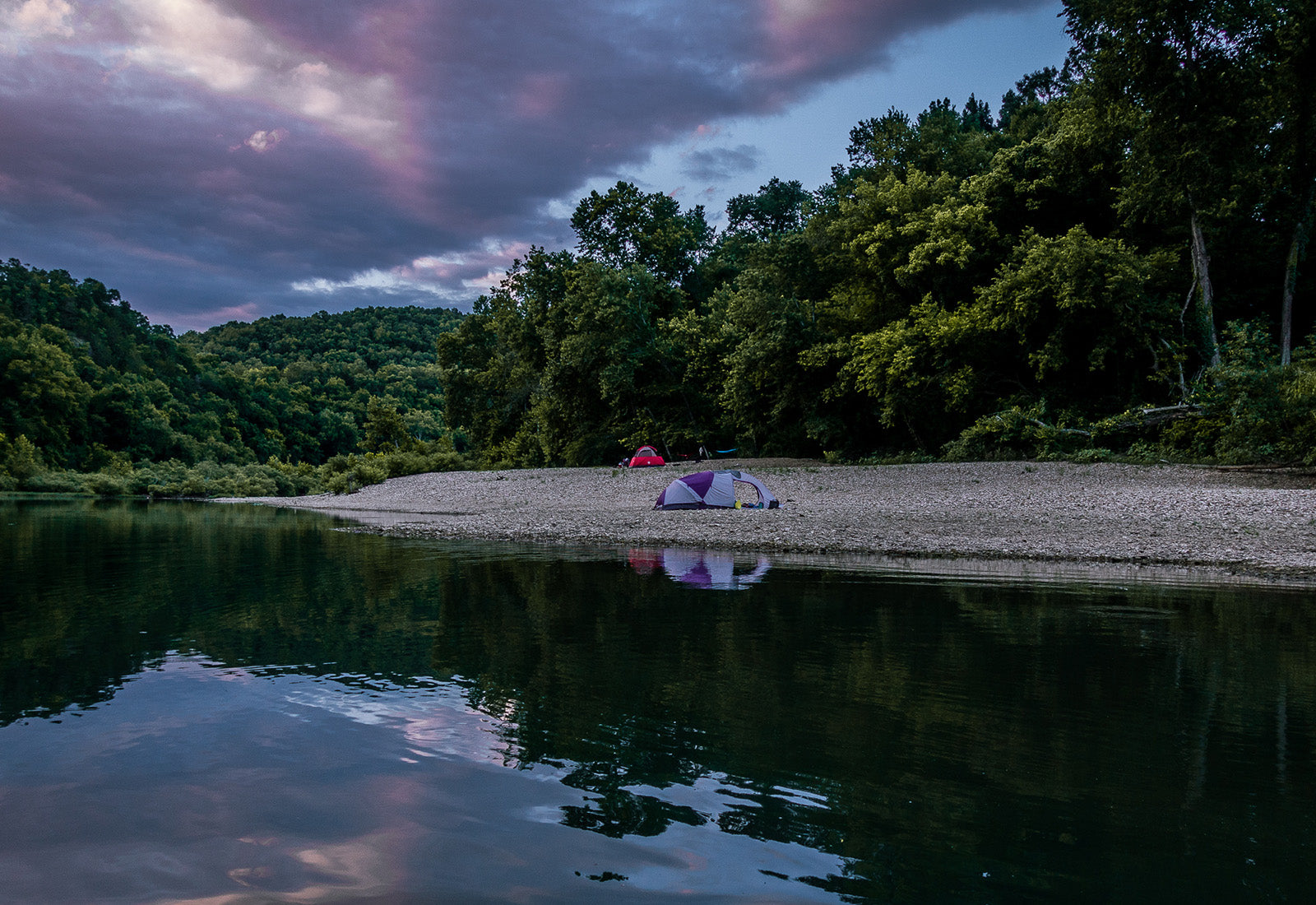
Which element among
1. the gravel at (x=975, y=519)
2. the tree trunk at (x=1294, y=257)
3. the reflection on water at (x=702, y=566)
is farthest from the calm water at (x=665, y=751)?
the tree trunk at (x=1294, y=257)

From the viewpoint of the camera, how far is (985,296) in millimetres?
27547

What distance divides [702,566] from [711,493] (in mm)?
9712

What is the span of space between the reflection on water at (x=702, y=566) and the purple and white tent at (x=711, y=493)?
6.61 metres

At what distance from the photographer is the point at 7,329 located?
77.6 meters

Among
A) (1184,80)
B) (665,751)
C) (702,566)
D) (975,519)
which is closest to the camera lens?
(665,751)

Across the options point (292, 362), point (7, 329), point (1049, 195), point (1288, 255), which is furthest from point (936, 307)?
point (292, 362)

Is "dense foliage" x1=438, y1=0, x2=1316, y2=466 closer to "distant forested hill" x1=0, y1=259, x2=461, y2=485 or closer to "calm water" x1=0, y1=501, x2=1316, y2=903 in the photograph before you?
"calm water" x1=0, y1=501, x2=1316, y2=903

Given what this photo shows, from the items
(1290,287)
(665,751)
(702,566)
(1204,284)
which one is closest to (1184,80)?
(1204,284)

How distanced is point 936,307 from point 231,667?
2808cm

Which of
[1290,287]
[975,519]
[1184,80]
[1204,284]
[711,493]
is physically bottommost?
[975,519]

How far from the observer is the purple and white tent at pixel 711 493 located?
886 inches

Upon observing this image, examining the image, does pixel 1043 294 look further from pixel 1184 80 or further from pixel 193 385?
pixel 193 385

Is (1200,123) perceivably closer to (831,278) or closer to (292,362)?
(831,278)

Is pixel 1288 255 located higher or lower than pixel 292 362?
lower
